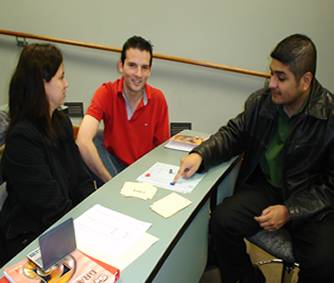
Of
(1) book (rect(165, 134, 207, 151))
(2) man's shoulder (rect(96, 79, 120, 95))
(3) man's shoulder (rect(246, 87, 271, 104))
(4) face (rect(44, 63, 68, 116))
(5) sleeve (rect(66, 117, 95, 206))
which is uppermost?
(3) man's shoulder (rect(246, 87, 271, 104))

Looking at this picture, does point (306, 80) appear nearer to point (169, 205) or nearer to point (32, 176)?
point (169, 205)

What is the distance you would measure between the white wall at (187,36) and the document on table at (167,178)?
1546 millimetres

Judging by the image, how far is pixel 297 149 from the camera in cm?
122

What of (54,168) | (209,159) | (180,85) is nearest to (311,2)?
(180,85)

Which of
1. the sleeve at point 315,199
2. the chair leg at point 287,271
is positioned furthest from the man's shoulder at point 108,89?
the chair leg at point 287,271

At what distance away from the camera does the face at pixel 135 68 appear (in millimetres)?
1627

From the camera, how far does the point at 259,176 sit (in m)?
1.46

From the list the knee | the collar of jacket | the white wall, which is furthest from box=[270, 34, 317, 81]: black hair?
the white wall

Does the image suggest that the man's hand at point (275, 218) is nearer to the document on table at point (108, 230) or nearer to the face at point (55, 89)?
the document on table at point (108, 230)

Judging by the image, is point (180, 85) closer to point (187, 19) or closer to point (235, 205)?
point (187, 19)

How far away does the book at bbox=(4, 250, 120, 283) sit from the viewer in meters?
0.63

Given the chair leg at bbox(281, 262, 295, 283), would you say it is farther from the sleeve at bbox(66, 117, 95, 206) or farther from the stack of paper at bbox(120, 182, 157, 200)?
the sleeve at bbox(66, 117, 95, 206)

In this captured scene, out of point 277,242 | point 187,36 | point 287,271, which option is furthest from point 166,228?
point 187,36

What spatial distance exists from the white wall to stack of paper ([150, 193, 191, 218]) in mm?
1776
